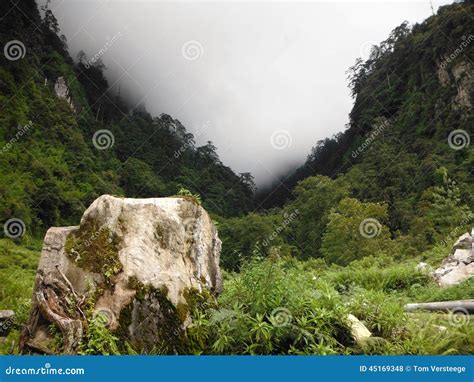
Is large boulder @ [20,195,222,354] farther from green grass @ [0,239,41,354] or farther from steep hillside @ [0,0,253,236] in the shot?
steep hillside @ [0,0,253,236]

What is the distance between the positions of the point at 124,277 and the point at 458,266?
9.24m

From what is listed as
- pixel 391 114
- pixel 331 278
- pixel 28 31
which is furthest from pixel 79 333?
pixel 28 31

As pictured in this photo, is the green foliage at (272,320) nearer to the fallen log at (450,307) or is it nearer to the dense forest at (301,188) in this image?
the dense forest at (301,188)

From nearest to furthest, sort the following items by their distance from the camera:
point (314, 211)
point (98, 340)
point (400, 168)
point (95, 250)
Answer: point (98, 340) → point (95, 250) → point (314, 211) → point (400, 168)

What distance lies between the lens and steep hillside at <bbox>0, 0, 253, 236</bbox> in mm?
46125

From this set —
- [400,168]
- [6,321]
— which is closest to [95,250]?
[6,321]

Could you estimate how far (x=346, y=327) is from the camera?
21.1 ft

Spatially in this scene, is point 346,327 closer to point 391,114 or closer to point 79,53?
point 391,114

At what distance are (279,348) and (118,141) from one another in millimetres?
78741

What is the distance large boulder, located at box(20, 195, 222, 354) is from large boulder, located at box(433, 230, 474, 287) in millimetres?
6788

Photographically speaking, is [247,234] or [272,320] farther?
[247,234]

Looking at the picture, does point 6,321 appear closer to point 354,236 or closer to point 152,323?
point 152,323

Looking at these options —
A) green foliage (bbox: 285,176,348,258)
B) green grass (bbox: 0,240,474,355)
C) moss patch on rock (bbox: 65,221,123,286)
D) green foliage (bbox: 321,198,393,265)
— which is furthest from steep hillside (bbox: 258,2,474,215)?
moss patch on rock (bbox: 65,221,123,286)

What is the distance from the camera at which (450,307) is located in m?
8.45
